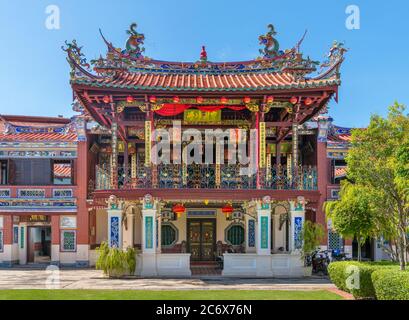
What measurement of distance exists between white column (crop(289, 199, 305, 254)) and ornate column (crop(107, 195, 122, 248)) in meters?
6.40

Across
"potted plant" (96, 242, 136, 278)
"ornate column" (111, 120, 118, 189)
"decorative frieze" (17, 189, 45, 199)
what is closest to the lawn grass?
"potted plant" (96, 242, 136, 278)

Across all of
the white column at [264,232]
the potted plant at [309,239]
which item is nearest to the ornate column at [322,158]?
the potted plant at [309,239]

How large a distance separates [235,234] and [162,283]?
7640mm

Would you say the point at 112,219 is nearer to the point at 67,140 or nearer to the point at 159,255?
the point at 159,255

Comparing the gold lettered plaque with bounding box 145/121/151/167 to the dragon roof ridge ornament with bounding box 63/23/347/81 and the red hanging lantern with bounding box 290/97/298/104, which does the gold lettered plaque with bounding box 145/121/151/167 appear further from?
the red hanging lantern with bounding box 290/97/298/104

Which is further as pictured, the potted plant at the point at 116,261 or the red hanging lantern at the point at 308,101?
the red hanging lantern at the point at 308,101

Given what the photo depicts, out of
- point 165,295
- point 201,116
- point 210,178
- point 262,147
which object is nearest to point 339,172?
point 262,147

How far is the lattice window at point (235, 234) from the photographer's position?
2291cm

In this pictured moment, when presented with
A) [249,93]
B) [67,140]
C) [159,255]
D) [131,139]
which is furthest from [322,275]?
[67,140]

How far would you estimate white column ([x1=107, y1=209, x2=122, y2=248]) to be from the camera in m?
17.7

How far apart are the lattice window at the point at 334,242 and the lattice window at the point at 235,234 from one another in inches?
177

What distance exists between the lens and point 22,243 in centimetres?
2556

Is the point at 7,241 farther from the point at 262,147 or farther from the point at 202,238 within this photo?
the point at 262,147

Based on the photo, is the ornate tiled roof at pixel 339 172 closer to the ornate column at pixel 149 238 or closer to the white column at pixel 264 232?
the white column at pixel 264 232
